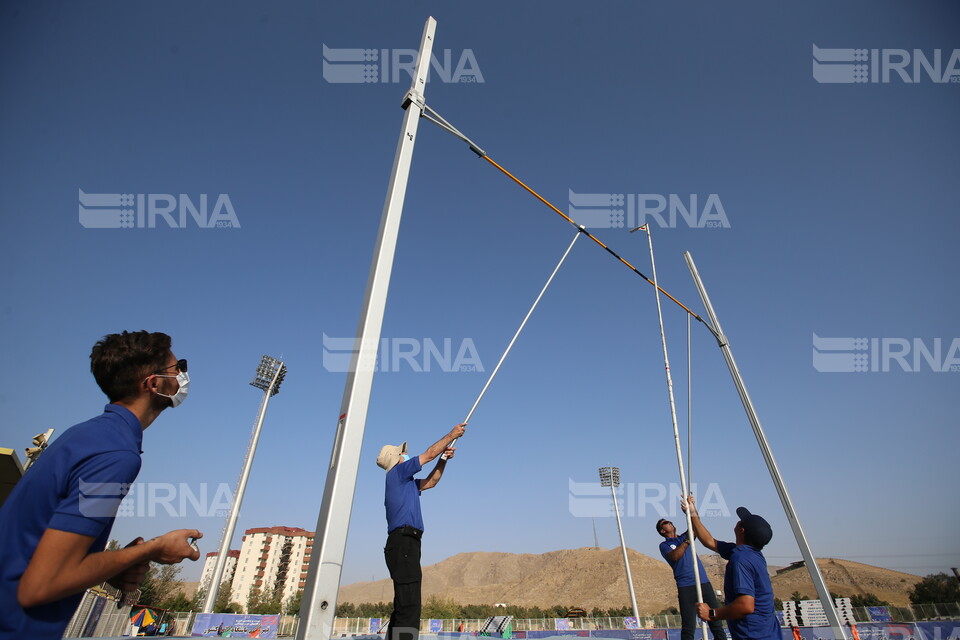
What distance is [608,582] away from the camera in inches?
3209

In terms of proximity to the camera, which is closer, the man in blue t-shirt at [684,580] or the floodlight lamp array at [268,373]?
the man in blue t-shirt at [684,580]

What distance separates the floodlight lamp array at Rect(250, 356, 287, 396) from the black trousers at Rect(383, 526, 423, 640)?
23.1 meters

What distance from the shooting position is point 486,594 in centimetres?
9394

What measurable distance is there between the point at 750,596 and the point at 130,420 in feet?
14.0

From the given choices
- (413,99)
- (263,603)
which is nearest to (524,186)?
(413,99)

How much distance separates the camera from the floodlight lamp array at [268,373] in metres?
24.8

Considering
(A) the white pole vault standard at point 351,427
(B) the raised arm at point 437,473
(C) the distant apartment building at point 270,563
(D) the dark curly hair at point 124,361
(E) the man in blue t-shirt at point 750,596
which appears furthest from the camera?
(C) the distant apartment building at point 270,563

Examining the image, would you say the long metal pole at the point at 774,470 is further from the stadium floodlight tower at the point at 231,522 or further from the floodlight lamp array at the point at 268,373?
the floodlight lamp array at the point at 268,373

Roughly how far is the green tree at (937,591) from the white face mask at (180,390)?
72907 millimetres

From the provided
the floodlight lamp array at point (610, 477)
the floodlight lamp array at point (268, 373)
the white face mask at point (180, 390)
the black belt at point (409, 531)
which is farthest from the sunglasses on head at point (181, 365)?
the floodlight lamp array at point (610, 477)

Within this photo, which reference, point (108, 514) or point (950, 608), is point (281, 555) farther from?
point (108, 514)

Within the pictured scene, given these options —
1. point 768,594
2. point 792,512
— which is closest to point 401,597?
point 768,594

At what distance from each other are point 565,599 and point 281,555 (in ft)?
189

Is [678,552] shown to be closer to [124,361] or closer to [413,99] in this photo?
[413,99]
